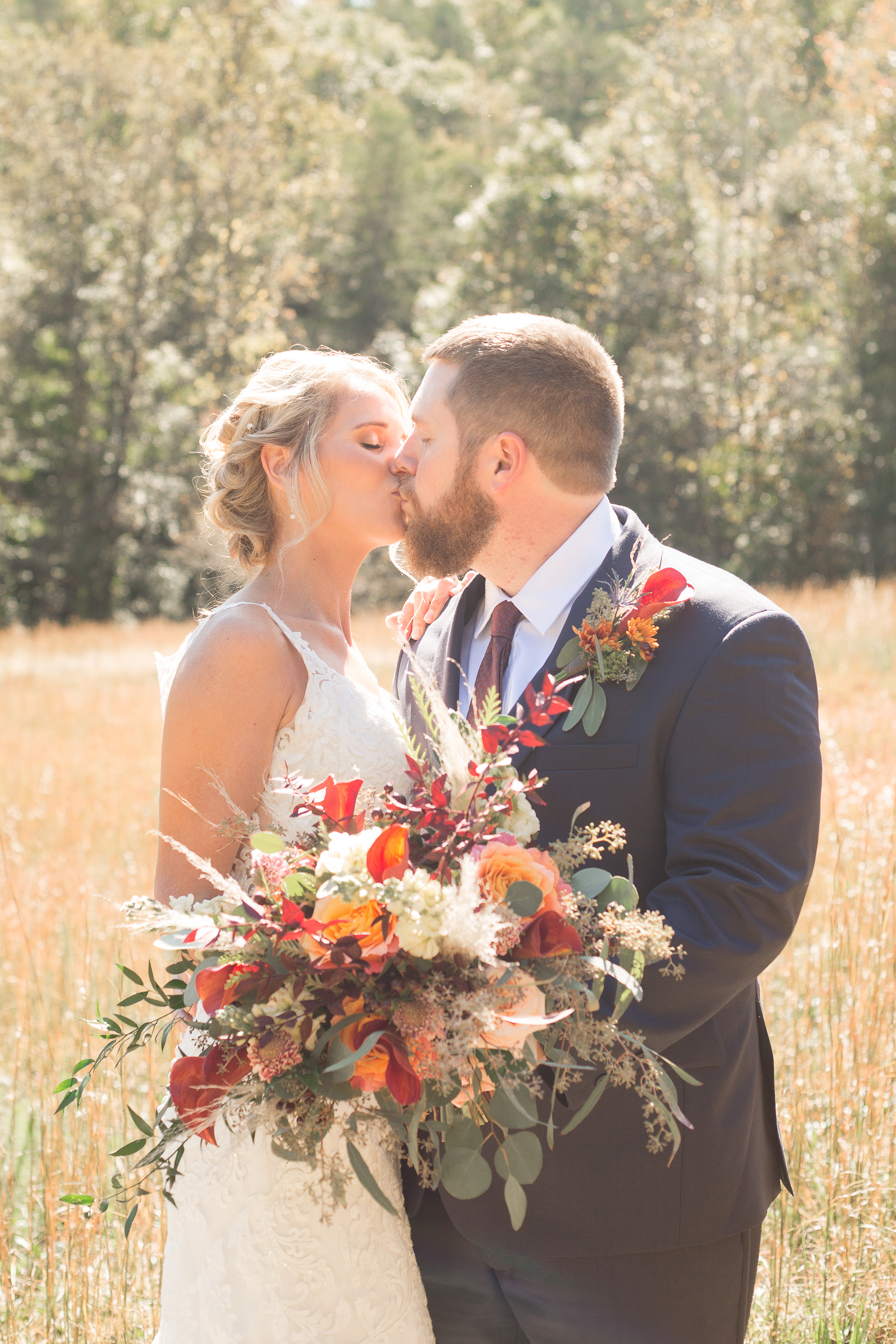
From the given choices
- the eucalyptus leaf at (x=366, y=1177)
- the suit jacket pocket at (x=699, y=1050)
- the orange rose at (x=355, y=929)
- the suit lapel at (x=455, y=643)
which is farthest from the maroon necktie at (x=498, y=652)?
the eucalyptus leaf at (x=366, y=1177)

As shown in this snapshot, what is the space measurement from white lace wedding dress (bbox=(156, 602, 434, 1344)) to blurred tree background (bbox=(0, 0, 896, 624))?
21.5m

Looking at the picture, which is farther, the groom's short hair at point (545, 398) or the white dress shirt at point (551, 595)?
the groom's short hair at point (545, 398)

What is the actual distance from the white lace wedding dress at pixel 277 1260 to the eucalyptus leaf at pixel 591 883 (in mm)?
754

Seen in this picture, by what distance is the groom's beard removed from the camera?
293 cm

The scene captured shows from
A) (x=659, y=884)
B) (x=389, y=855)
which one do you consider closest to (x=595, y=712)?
(x=659, y=884)

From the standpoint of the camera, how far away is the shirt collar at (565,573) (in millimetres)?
2773

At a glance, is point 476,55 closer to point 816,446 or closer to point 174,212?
point 174,212

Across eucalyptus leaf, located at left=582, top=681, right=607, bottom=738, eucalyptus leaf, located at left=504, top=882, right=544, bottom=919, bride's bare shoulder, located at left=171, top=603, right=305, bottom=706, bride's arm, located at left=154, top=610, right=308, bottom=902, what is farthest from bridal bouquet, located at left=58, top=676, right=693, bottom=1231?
bride's bare shoulder, located at left=171, top=603, right=305, bottom=706

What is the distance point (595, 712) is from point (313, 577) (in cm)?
109

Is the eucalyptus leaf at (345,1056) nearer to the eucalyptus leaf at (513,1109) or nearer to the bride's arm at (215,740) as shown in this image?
the eucalyptus leaf at (513,1109)

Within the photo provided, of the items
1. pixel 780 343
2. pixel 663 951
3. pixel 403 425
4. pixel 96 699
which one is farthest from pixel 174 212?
pixel 663 951

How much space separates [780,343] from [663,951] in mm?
24307

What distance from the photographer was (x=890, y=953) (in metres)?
3.90

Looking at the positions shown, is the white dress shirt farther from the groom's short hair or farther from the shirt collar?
the groom's short hair
